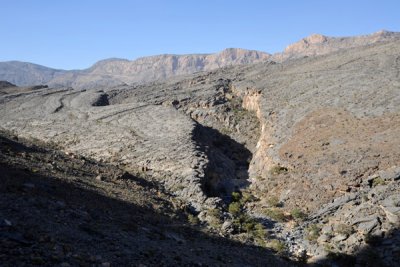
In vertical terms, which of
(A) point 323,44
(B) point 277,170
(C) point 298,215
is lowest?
(C) point 298,215

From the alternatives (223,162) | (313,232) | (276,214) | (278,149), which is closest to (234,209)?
(276,214)

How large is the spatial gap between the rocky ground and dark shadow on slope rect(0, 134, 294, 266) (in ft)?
3.01

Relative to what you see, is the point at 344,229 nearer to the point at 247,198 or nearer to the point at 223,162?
the point at 247,198

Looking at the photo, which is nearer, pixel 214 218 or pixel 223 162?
pixel 214 218

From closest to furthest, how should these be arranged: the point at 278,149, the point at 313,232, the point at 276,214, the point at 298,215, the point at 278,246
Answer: the point at 278,246
the point at 313,232
the point at 298,215
the point at 276,214
the point at 278,149

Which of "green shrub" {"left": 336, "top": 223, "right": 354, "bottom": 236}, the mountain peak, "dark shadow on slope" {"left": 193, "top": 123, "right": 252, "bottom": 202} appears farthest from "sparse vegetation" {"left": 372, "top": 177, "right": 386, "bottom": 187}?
the mountain peak

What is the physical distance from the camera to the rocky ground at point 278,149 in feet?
42.9

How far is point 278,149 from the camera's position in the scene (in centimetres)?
2031

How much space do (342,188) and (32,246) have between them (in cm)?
1125

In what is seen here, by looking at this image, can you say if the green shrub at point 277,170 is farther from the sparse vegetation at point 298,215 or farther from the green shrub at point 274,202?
the sparse vegetation at point 298,215

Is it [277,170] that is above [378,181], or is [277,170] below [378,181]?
below

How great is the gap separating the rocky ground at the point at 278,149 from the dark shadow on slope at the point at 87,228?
0.92m

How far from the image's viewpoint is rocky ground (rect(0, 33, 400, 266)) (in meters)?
13.1

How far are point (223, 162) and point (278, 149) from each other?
11.2 ft
